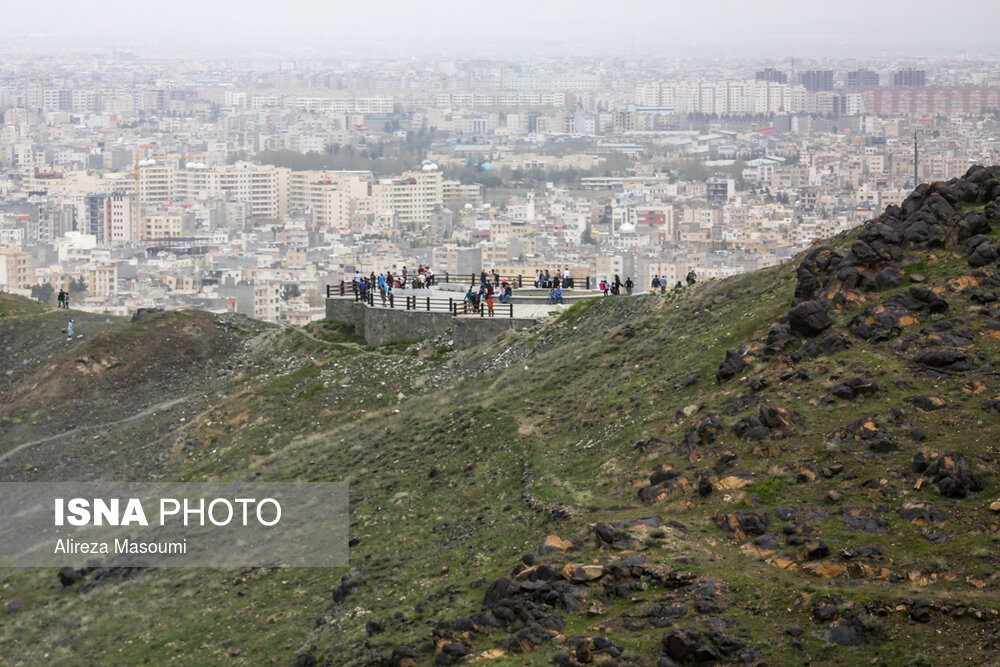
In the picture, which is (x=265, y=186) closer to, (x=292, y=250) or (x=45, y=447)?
(x=292, y=250)

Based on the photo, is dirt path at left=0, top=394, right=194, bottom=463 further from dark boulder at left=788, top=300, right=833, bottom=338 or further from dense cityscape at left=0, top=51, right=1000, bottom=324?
dense cityscape at left=0, top=51, right=1000, bottom=324

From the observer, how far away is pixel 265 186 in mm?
189875

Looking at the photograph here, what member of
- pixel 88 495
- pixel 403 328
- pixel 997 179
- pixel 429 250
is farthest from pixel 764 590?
pixel 429 250

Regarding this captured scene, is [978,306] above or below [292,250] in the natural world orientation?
above

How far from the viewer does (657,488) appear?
13695 millimetres

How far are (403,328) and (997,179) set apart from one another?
12.2 meters

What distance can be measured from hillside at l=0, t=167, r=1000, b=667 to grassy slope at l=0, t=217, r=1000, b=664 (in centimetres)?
4


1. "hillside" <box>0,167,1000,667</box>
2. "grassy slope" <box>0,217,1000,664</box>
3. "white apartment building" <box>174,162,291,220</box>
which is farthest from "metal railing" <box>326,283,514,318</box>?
"white apartment building" <box>174,162,291,220</box>

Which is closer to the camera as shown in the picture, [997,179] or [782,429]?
[782,429]

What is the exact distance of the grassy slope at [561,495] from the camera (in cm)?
1117

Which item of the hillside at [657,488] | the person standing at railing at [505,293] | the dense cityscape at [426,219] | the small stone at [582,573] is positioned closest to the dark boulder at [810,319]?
the hillside at [657,488]

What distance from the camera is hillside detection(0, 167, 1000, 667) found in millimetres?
11039

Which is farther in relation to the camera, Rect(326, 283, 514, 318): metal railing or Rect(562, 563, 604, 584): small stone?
Rect(326, 283, 514, 318): metal railing

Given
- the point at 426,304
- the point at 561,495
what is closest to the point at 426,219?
the point at 426,304
